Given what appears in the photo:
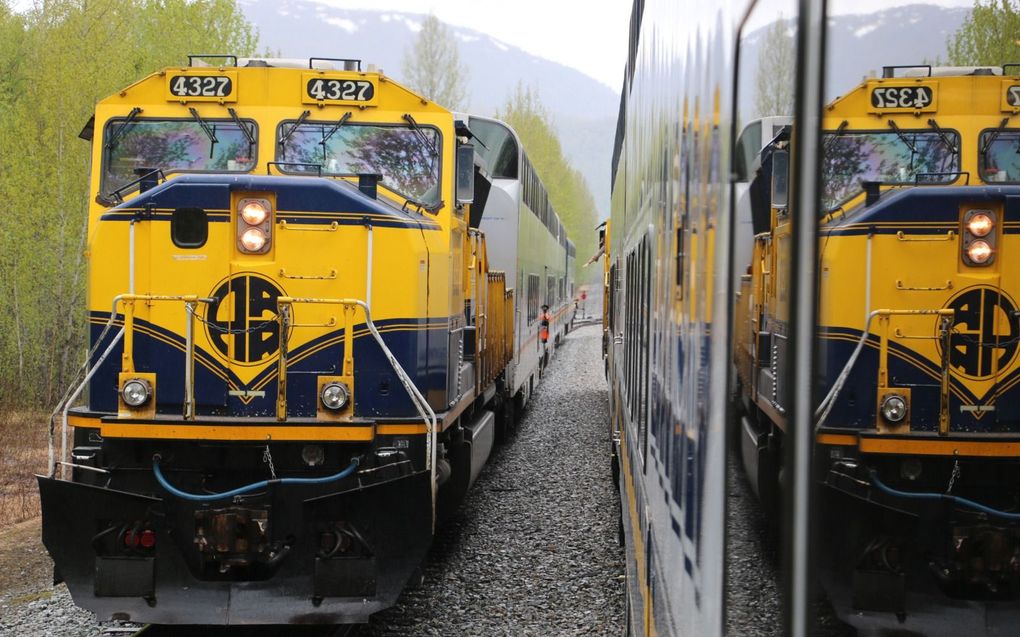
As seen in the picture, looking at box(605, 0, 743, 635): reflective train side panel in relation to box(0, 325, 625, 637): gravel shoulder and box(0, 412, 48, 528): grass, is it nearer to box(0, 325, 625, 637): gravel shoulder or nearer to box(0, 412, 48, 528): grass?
box(0, 325, 625, 637): gravel shoulder

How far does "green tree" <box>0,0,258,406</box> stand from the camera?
18.9 meters

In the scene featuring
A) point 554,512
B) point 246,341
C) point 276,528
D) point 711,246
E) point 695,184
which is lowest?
point 554,512

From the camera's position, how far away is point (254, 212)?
6301 millimetres

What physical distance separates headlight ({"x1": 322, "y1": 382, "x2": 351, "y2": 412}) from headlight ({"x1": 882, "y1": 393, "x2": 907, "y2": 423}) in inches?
207

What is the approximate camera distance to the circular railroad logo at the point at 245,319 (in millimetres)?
6289

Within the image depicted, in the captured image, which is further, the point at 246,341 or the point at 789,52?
the point at 246,341

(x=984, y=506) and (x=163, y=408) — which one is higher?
(x=984, y=506)

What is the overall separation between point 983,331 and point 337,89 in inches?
254

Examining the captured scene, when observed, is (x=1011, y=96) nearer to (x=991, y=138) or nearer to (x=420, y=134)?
(x=991, y=138)

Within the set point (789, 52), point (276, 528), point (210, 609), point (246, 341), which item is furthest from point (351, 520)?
point (789, 52)

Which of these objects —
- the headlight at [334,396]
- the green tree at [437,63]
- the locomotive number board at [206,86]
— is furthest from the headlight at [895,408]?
the green tree at [437,63]

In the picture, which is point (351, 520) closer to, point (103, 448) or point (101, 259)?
point (103, 448)

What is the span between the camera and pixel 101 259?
6.32m

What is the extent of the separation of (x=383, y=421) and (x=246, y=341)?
3.19 ft
